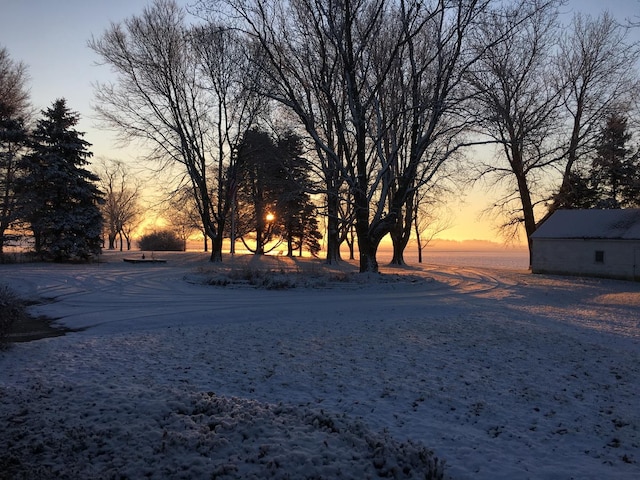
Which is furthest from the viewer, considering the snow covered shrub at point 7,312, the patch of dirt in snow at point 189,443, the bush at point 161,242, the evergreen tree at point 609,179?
the bush at point 161,242

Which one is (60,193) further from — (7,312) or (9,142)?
(7,312)

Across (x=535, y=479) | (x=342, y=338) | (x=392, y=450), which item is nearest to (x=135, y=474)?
(x=392, y=450)

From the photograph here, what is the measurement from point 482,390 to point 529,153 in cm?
2550

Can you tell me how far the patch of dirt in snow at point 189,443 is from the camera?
12.3 ft

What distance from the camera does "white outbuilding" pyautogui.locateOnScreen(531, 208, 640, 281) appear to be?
2522cm

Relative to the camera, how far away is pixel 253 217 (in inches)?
1617

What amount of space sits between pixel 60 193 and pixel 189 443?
2999 centimetres

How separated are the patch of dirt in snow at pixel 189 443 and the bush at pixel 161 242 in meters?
51.1

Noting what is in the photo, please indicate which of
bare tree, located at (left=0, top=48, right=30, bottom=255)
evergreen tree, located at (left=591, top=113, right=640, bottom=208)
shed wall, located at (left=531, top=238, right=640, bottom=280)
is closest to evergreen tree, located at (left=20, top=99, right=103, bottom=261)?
bare tree, located at (left=0, top=48, right=30, bottom=255)

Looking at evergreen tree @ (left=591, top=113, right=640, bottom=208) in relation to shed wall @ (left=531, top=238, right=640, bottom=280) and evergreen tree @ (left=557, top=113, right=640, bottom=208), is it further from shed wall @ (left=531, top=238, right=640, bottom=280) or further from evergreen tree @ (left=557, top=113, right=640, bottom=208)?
shed wall @ (left=531, top=238, right=640, bottom=280)

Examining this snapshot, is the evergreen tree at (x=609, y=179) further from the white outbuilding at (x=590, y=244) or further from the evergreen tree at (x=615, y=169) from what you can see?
the white outbuilding at (x=590, y=244)

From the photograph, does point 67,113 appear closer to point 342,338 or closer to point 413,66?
point 413,66

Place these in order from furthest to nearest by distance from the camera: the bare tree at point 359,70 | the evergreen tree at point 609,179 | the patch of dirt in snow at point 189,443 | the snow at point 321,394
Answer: the evergreen tree at point 609,179
the bare tree at point 359,70
the snow at point 321,394
the patch of dirt in snow at point 189,443

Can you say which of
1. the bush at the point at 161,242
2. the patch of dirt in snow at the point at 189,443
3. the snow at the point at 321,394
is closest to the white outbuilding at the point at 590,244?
the snow at the point at 321,394
